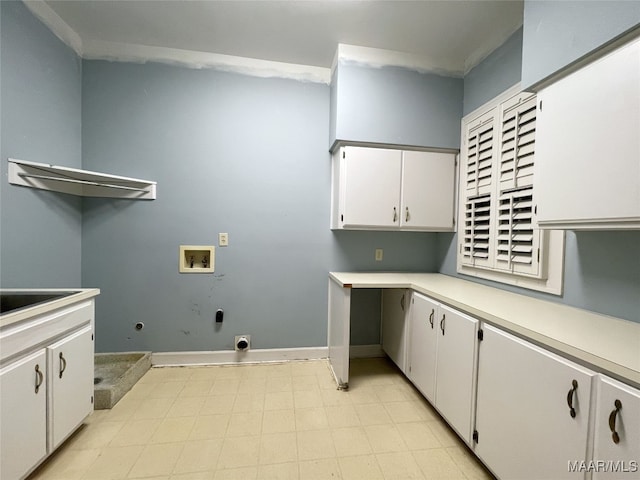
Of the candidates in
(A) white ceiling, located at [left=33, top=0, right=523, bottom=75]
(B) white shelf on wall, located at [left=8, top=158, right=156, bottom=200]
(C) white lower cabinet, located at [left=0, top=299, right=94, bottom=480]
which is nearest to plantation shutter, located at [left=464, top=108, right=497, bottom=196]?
(A) white ceiling, located at [left=33, top=0, right=523, bottom=75]

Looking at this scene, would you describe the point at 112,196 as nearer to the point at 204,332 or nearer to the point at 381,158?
the point at 204,332

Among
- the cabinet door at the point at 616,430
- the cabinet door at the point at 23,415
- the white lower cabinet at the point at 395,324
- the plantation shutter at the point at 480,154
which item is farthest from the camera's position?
the white lower cabinet at the point at 395,324

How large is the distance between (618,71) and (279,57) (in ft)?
7.51

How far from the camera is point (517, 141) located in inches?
68.6

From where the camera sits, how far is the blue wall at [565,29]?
3.18 feet

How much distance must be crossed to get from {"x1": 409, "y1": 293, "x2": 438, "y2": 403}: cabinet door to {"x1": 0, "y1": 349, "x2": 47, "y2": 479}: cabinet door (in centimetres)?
214

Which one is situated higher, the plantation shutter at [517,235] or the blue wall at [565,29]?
the blue wall at [565,29]

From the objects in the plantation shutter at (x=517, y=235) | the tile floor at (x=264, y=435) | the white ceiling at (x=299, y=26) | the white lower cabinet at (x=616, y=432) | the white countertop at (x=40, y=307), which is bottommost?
the tile floor at (x=264, y=435)

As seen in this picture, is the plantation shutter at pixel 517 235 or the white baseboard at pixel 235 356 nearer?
the plantation shutter at pixel 517 235

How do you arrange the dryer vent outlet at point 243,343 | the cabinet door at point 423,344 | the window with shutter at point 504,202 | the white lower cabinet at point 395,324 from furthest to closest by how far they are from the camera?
the dryer vent outlet at point 243,343
the white lower cabinet at point 395,324
the cabinet door at point 423,344
the window with shutter at point 504,202

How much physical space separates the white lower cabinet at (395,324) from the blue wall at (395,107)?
1.39 metres

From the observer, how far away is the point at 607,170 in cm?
102

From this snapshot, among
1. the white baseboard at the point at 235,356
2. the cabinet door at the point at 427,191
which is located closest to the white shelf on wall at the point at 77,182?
the white baseboard at the point at 235,356

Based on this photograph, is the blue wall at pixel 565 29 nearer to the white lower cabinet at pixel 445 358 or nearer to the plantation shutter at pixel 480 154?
the plantation shutter at pixel 480 154
